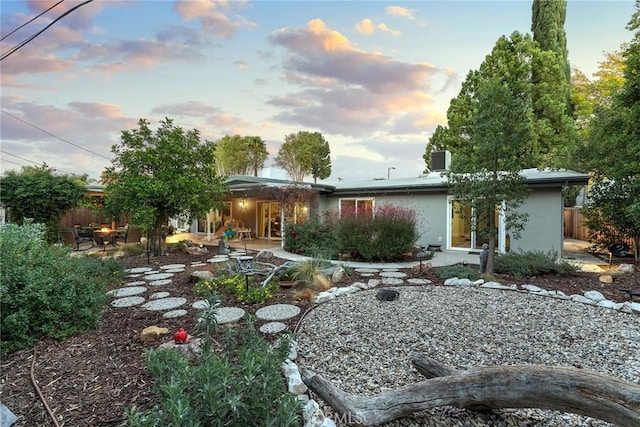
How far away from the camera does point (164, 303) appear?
4.74 meters

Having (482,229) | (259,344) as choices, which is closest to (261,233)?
(482,229)

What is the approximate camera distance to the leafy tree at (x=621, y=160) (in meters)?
8.08

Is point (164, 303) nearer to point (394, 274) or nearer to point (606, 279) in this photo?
point (394, 274)

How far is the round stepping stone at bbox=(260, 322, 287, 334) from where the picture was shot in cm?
361

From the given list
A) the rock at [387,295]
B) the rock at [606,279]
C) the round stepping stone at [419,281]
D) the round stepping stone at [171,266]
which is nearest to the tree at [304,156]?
the round stepping stone at [171,266]

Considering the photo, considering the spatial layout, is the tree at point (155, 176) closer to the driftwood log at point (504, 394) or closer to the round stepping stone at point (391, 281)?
the round stepping stone at point (391, 281)

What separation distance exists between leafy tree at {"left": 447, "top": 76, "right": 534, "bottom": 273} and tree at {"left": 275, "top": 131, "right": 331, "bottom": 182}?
2904 centimetres

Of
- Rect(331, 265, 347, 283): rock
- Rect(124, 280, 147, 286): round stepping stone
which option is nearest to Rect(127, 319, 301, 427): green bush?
Rect(331, 265, 347, 283): rock

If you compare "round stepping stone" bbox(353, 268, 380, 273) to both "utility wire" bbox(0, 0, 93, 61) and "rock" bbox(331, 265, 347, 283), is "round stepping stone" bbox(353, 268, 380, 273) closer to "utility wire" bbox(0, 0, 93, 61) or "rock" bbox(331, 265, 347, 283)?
"rock" bbox(331, 265, 347, 283)

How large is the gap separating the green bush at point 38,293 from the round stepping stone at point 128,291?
53.5 inches

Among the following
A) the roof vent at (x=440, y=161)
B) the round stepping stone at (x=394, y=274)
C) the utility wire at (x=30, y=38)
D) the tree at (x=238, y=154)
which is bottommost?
the round stepping stone at (x=394, y=274)

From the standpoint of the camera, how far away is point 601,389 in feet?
5.79

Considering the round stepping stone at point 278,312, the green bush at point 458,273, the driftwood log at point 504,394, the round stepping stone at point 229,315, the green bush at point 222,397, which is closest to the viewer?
the green bush at point 222,397

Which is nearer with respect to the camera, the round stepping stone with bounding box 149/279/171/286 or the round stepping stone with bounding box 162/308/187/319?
the round stepping stone with bounding box 162/308/187/319
